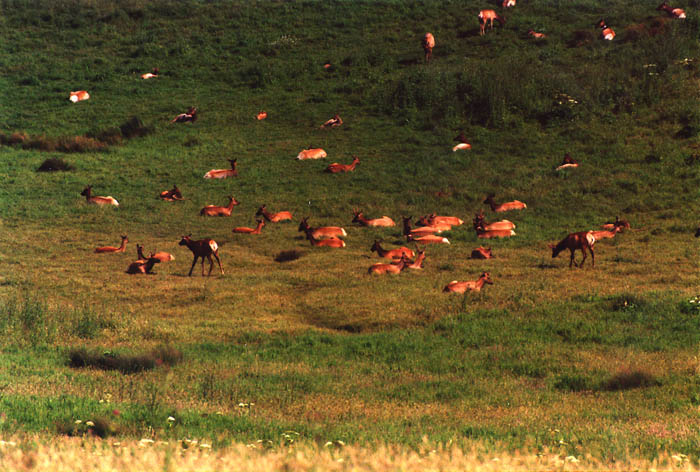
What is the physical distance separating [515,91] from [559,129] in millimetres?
3552

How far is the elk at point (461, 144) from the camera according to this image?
3241 centimetres

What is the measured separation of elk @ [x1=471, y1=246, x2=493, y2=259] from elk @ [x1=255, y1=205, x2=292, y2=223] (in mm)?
7151

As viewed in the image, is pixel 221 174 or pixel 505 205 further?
pixel 221 174

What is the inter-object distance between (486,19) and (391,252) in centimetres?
2986

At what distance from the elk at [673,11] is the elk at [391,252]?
Answer: 2981 cm

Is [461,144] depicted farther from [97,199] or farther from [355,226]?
[97,199]

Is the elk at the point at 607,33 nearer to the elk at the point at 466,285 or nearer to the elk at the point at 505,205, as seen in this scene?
the elk at the point at 505,205

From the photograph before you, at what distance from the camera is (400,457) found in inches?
198

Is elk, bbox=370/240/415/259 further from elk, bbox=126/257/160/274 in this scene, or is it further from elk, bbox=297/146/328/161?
elk, bbox=297/146/328/161

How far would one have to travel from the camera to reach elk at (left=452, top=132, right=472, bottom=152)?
3241 centimetres

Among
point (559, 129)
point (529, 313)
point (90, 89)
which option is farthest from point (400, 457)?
point (90, 89)

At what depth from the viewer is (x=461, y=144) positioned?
32.7 meters

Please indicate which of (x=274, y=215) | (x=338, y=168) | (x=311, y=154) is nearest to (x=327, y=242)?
(x=274, y=215)

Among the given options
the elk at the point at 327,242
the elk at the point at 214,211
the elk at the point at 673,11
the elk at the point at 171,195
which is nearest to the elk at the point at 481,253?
the elk at the point at 327,242
